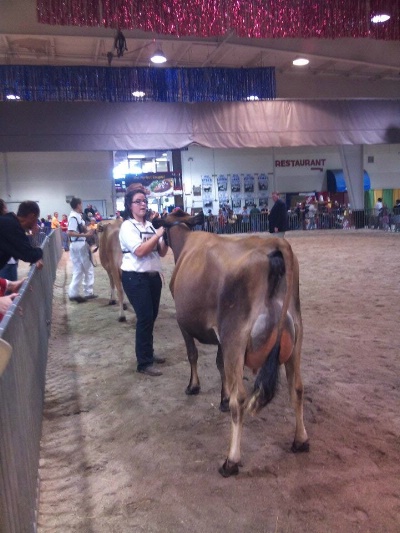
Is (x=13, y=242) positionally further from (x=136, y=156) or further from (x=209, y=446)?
(x=136, y=156)

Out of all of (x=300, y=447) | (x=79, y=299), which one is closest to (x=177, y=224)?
(x=300, y=447)

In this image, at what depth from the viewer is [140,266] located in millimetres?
4484

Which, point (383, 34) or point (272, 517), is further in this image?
point (383, 34)

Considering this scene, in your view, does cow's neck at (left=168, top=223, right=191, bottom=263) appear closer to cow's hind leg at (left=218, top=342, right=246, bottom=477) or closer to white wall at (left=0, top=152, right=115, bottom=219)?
cow's hind leg at (left=218, top=342, right=246, bottom=477)

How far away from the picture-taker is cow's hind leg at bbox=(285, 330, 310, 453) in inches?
123

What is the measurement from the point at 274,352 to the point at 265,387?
22cm

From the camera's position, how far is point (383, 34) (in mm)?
10195

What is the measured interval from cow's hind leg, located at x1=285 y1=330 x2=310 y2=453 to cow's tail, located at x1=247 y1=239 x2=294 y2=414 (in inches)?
8.6

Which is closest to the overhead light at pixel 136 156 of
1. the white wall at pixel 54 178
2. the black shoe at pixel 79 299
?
the white wall at pixel 54 178

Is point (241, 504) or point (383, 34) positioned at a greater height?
point (383, 34)

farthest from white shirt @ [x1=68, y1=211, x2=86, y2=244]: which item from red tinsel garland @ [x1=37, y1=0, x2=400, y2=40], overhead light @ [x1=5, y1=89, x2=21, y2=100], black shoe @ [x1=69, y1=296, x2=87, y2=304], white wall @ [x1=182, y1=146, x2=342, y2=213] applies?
white wall @ [x1=182, y1=146, x2=342, y2=213]

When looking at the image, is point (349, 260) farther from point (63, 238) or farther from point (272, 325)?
point (63, 238)

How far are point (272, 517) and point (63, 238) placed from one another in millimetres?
18136

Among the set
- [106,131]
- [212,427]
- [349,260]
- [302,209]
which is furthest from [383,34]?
[302,209]
